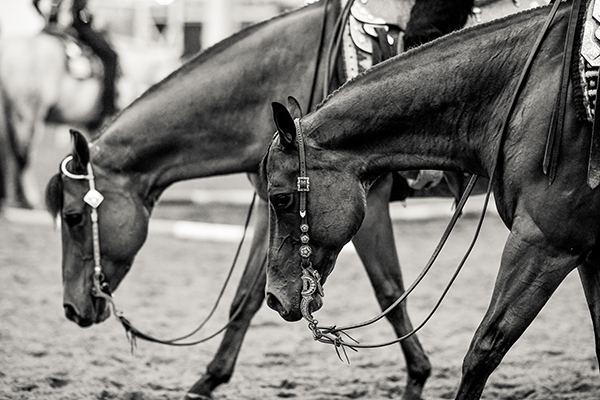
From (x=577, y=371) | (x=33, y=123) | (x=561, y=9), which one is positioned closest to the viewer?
(x=561, y=9)

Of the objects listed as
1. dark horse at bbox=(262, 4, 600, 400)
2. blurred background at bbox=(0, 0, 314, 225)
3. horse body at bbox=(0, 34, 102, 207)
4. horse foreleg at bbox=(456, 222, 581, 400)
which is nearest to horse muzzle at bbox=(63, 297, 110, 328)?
dark horse at bbox=(262, 4, 600, 400)

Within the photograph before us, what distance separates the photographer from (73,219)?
4.21m

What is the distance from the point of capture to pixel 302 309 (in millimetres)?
3090

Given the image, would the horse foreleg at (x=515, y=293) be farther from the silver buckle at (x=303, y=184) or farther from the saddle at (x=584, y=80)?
the silver buckle at (x=303, y=184)

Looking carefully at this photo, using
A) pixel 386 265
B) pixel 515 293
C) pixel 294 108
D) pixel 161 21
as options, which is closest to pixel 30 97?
pixel 386 265

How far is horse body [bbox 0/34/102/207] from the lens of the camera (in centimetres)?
1020

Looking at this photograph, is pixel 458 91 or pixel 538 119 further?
pixel 458 91

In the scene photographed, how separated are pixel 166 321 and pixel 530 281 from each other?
140 inches

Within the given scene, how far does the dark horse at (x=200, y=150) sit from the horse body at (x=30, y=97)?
6.39 m

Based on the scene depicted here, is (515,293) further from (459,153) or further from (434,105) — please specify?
(434,105)

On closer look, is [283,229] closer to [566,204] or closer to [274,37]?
[566,204]

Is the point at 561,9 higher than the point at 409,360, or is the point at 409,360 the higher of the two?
the point at 561,9

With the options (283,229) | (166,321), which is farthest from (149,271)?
(283,229)

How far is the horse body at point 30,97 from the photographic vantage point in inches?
402
